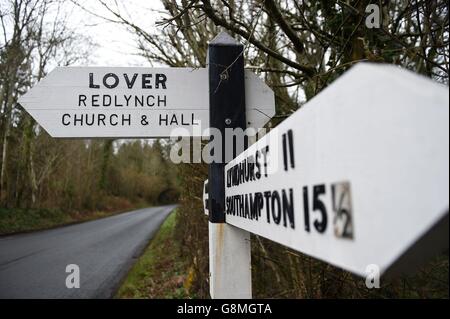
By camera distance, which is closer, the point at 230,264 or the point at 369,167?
the point at 369,167

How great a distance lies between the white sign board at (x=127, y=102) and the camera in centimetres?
143

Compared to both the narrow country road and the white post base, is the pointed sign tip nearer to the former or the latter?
the white post base

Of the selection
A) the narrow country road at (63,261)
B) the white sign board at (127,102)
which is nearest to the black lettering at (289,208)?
the white sign board at (127,102)

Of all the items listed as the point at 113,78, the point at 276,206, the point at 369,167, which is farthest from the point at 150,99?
the point at 369,167

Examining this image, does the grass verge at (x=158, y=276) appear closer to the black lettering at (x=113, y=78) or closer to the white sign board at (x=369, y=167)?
the black lettering at (x=113, y=78)

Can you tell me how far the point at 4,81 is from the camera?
279 cm

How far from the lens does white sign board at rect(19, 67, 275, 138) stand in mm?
1435

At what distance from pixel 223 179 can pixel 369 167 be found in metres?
0.97

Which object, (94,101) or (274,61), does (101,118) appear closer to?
(94,101)

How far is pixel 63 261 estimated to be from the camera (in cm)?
775

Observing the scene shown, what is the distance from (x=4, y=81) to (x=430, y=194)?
3.34 m

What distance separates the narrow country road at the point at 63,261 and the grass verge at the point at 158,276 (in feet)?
0.90
